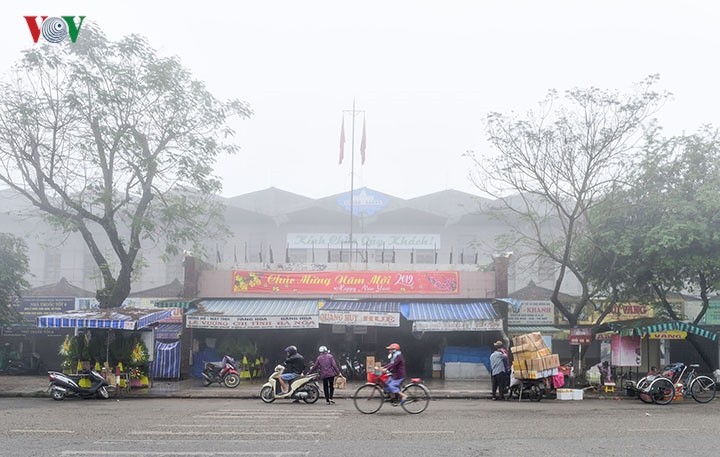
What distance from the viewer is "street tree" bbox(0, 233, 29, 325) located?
98.5 ft

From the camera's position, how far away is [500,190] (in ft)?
80.1

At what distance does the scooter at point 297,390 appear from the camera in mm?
18094

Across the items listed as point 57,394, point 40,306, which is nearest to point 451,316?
point 57,394

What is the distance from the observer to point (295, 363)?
18.5 meters

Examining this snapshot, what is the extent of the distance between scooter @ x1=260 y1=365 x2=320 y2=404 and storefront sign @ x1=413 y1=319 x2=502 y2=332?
8.02 meters

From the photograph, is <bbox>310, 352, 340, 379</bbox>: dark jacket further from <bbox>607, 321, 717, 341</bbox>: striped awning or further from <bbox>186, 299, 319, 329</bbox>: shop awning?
<bbox>607, 321, 717, 341</bbox>: striped awning

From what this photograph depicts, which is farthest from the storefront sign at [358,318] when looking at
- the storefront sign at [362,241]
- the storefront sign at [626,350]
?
the storefront sign at [362,241]

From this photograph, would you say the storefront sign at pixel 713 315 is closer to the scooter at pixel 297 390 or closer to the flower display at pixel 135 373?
the scooter at pixel 297 390

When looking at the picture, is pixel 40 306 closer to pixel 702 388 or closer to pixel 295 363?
pixel 295 363

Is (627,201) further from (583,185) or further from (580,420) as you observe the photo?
(580,420)

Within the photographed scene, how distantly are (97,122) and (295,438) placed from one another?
12821mm

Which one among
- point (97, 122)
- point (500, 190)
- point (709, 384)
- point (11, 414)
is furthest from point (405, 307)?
point (11, 414)

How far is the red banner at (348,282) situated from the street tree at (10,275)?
30.4ft

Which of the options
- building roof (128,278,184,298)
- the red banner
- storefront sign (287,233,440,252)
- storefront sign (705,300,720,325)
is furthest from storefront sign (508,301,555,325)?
building roof (128,278,184,298)
